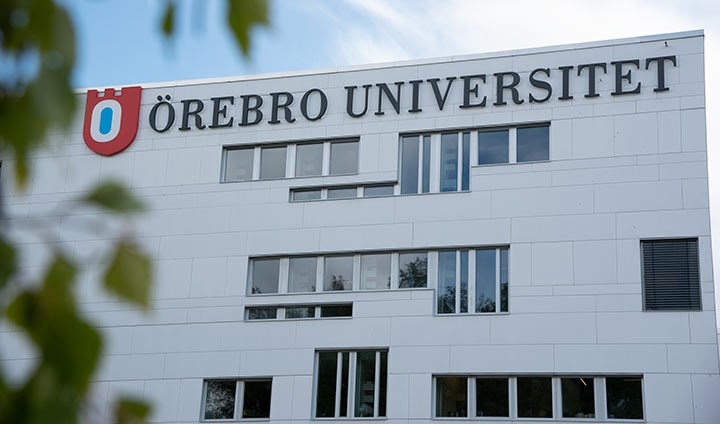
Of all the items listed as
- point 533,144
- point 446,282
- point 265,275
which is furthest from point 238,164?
point 533,144

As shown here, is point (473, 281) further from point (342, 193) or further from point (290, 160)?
point (290, 160)

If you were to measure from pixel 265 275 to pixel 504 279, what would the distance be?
19.0 feet

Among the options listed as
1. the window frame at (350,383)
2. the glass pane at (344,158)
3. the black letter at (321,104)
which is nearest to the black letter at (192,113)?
the black letter at (321,104)

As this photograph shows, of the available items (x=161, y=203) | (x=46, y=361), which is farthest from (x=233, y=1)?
(x=161, y=203)

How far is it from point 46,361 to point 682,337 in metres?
21.4

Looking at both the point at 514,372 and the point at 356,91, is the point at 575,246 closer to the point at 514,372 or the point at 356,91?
the point at 514,372

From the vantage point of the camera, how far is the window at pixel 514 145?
24.2 m

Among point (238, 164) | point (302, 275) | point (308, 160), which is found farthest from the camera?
point (238, 164)

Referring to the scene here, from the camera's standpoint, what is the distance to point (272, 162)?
85.9ft

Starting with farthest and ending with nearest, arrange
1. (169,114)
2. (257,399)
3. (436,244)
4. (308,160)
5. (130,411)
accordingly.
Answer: (169,114), (308,160), (257,399), (436,244), (130,411)

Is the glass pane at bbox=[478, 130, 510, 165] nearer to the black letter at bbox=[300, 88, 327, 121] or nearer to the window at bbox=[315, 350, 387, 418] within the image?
the black letter at bbox=[300, 88, 327, 121]

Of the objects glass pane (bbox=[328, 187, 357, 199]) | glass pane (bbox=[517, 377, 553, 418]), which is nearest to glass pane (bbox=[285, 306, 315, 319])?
glass pane (bbox=[328, 187, 357, 199])

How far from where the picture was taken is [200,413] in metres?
24.3

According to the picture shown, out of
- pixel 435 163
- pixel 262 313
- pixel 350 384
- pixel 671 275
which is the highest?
pixel 435 163
